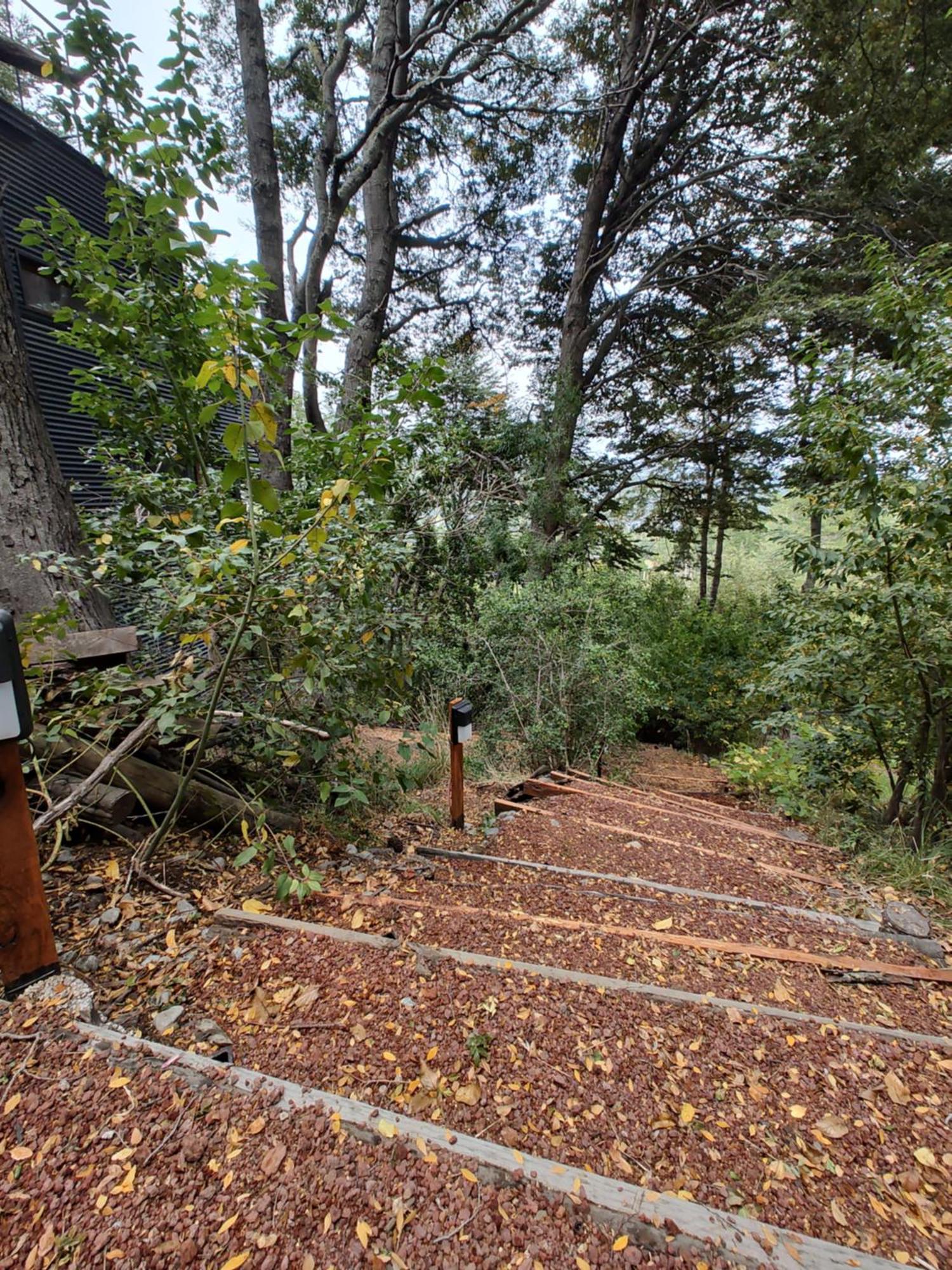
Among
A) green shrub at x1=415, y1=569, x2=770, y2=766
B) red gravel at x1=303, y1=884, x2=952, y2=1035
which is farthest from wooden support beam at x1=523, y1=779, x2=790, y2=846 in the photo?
red gravel at x1=303, y1=884, x2=952, y2=1035

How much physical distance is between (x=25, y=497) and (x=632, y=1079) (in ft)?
9.95

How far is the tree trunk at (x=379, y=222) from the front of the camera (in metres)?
5.18

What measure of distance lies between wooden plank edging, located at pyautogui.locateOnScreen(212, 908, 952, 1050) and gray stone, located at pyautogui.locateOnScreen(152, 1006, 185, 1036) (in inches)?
13.6

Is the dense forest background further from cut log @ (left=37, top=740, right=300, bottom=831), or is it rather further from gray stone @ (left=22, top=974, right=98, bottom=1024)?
gray stone @ (left=22, top=974, right=98, bottom=1024)

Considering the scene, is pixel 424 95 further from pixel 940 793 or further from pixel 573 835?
pixel 940 793

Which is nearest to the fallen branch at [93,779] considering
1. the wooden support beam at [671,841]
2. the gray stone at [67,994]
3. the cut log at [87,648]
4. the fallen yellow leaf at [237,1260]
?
the cut log at [87,648]

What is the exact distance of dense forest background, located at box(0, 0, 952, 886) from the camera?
200 centimetres

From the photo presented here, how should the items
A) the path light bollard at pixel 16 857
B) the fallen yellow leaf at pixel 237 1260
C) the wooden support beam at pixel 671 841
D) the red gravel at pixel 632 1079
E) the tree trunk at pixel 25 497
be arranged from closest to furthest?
the fallen yellow leaf at pixel 237 1260
the red gravel at pixel 632 1079
the path light bollard at pixel 16 857
the tree trunk at pixel 25 497
the wooden support beam at pixel 671 841

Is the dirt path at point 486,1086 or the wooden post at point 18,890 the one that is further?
the wooden post at point 18,890

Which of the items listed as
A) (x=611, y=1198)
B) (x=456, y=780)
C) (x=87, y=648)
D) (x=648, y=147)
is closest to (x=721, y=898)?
(x=456, y=780)

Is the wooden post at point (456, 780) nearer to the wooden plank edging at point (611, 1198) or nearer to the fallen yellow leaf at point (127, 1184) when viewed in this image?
the wooden plank edging at point (611, 1198)

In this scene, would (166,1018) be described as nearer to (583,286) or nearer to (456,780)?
(456,780)

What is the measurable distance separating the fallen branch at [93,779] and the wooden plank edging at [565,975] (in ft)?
1.95

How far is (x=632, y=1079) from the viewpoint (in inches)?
46.2
